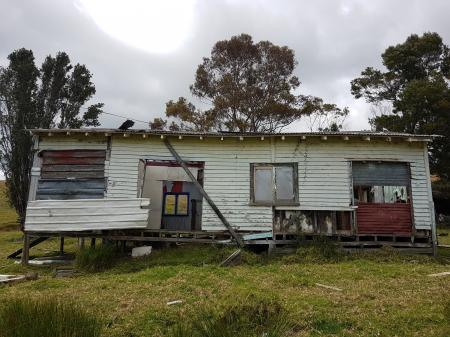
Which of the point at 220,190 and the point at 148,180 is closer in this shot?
the point at 220,190

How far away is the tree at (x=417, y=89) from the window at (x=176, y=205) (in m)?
16.6

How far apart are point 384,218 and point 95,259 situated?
9048mm

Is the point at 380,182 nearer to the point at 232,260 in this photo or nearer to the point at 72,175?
the point at 232,260

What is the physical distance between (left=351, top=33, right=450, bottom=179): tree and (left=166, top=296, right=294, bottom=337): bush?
872 inches

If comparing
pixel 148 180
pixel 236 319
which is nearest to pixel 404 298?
pixel 236 319

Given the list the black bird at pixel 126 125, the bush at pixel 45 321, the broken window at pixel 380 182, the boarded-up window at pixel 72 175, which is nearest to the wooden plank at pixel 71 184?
the boarded-up window at pixel 72 175

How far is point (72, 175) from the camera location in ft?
43.2

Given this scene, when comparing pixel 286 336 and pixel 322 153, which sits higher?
pixel 322 153

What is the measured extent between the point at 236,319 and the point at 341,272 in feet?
17.3

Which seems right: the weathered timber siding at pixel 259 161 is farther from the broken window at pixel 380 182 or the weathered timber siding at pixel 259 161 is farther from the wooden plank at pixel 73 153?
the wooden plank at pixel 73 153

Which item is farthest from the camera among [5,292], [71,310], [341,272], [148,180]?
[148,180]

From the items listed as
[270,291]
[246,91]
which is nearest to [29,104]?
[246,91]

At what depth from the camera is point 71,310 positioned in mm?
4688

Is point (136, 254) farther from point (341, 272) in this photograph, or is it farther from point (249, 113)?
point (249, 113)
